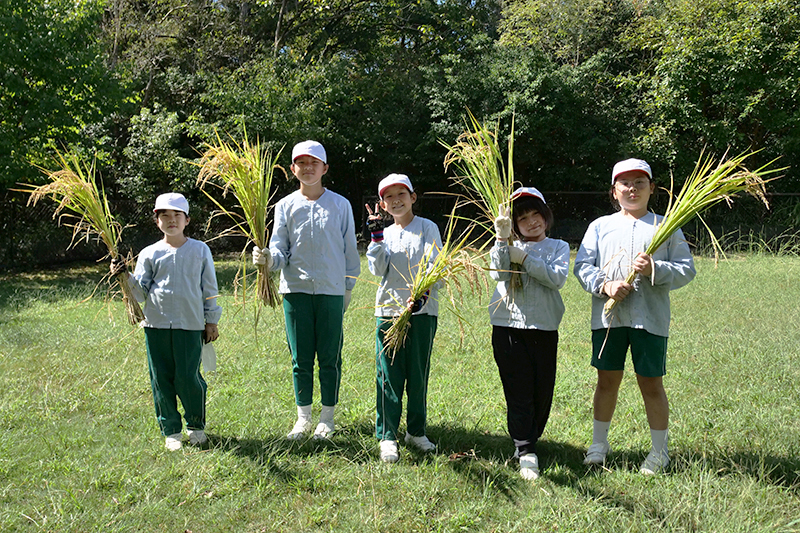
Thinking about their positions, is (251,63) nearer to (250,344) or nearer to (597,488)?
(250,344)

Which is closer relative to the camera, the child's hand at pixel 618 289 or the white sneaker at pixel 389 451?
the child's hand at pixel 618 289

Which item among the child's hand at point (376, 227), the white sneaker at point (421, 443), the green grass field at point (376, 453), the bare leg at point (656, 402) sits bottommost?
the green grass field at point (376, 453)

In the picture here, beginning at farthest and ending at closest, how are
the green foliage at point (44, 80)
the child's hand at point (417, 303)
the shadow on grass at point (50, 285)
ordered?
the green foliage at point (44, 80)
the shadow on grass at point (50, 285)
the child's hand at point (417, 303)

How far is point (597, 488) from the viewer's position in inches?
128

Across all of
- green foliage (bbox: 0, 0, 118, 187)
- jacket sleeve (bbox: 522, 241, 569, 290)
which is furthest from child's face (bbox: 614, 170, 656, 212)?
green foliage (bbox: 0, 0, 118, 187)

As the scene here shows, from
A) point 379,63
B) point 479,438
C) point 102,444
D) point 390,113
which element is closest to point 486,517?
point 479,438

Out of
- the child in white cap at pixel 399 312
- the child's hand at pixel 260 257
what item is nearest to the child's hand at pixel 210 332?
the child's hand at pixel 260 257

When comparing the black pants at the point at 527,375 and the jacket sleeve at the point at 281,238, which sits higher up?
the jacket sleeve at the point at 281,238

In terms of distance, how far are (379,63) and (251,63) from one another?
18.2 feet

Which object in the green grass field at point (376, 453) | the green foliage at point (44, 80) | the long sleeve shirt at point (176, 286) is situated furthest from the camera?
the green foliage at point (44, 80)

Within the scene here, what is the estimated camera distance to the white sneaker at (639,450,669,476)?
3.40 meters

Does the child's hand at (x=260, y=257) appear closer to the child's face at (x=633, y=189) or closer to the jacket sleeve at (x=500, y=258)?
the jacket sleeve at (x=500, y=258)

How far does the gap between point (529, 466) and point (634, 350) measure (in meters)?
0.87

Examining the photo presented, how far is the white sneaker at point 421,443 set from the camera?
3.71m
